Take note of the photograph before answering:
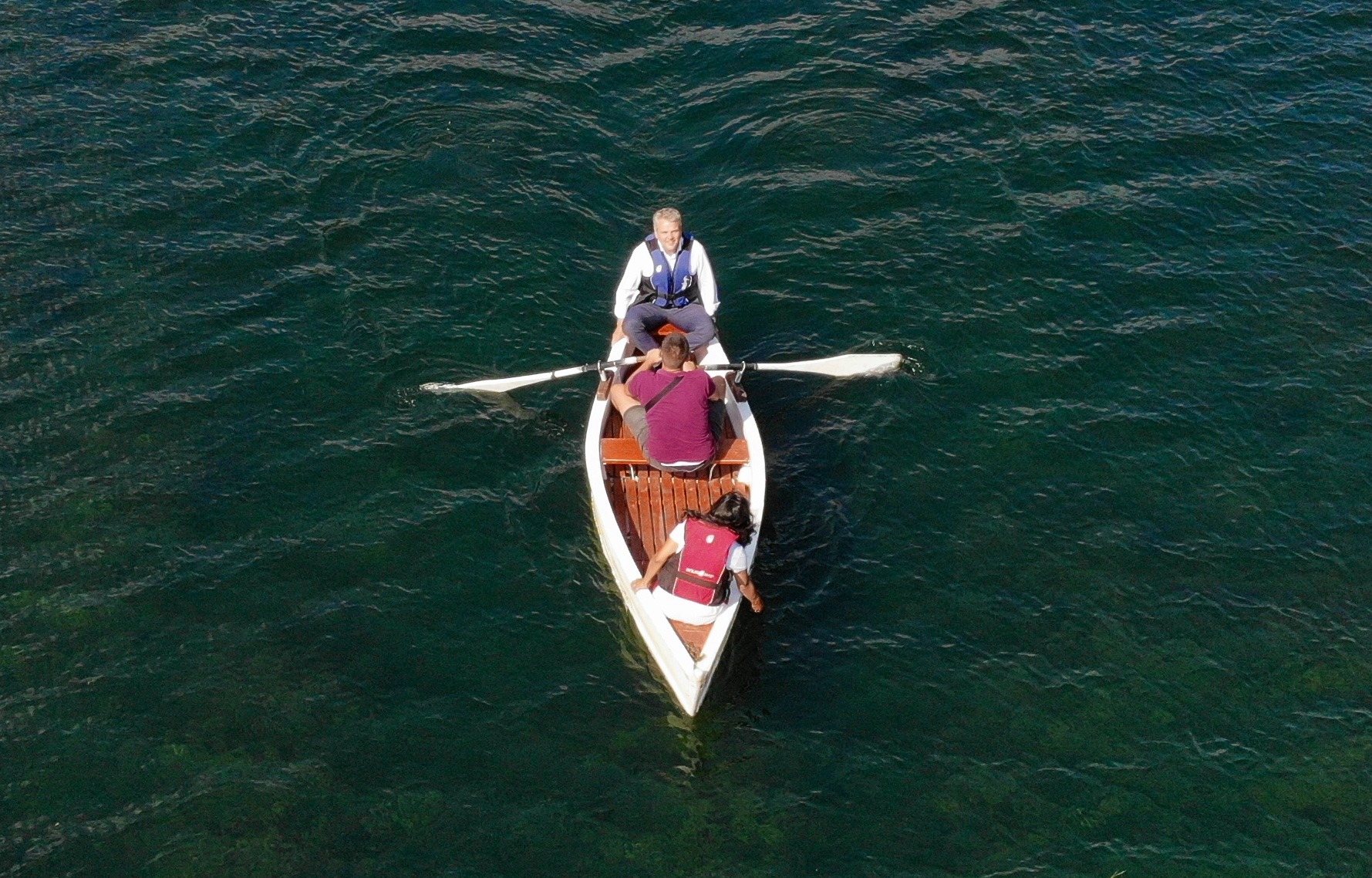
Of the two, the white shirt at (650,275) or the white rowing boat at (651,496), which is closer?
the white rowing boat at (651,496)

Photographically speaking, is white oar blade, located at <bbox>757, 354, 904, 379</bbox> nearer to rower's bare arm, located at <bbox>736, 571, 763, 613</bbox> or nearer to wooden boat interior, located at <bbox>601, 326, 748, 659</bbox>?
wooden boat interior, located at <bbox>601, 326, 748, 659</bbox>

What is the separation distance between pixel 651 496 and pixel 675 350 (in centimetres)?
198

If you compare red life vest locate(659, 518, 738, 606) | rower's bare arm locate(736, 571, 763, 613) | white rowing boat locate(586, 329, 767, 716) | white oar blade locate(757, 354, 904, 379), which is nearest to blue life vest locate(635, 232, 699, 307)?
white rowing boat locate(586, 329, 767, 716)

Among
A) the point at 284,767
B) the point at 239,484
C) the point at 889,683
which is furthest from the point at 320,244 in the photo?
the point at 889,683

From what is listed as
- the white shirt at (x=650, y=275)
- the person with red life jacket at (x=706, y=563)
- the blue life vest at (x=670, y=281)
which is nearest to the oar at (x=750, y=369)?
the white shirt at (x=650, y=275)

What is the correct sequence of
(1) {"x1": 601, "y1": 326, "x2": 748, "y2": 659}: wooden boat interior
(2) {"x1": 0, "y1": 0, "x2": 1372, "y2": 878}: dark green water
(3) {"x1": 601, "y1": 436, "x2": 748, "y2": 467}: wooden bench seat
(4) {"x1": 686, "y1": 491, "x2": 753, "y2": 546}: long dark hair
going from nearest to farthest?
(2) {"x1": 0, "y1": 0, "x2": 1372, "y2": 878}: dark green water
(4) {"x1": 686, "y1": 491, "x2": 753, "y2": 546}: long dark hair
(1) {"x1": 601, "y1": 326, "x2": 748, "y2": 659}: wooden boat interior
(3) {"x1": 601, "y1": 436, "x2": 748, "y2": 467}: wooden bench seat

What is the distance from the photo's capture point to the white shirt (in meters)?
18.8

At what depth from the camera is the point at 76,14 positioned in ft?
85.4

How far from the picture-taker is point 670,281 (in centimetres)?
1897

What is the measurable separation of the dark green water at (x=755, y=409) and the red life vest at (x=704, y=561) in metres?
1.46

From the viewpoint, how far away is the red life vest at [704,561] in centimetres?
1494

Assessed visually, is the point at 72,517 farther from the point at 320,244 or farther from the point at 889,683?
the point at 889,683

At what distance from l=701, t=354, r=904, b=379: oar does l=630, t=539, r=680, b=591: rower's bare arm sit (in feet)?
12.7

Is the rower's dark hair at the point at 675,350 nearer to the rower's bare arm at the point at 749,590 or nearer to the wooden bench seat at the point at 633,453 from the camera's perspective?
the wooden bench seat at the point at 633,453
